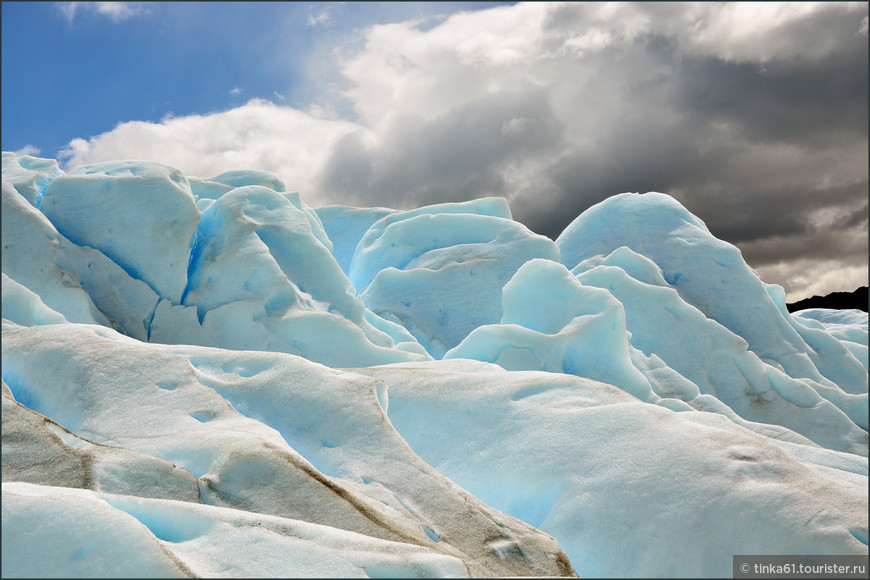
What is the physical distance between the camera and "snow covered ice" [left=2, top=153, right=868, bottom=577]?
150 inches

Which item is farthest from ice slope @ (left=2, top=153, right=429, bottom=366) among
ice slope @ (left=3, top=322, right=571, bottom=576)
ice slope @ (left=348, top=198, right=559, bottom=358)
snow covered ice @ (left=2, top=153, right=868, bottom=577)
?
ice slope @ (left=3, top=322, right=571, bottom=576)

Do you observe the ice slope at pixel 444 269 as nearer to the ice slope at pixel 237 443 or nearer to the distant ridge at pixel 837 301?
the ice slope at pixel 237 443

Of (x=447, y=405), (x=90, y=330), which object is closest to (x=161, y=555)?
(x=447, y=405)

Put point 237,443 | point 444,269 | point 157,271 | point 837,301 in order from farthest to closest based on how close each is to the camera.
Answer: point 837,301 < point 444,269 < point 157,271 < point 237,443

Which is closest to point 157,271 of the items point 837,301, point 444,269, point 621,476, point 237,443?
point 444,269

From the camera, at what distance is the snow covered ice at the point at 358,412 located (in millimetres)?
3820

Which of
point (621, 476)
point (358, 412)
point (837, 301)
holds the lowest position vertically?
point (621, 476)

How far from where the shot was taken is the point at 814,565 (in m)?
4.38

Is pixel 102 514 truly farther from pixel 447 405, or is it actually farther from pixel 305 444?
pixel 447 405

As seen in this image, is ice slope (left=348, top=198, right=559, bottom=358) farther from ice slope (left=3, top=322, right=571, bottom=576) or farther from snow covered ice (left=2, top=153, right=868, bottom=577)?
ice slope (left=3, top=322, right=571, bottom=576)

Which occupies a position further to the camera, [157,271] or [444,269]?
[444,269]

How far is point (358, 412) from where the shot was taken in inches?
248

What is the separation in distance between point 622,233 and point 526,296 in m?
7.36

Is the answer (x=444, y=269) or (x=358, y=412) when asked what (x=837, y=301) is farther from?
(x=358, y=412)
